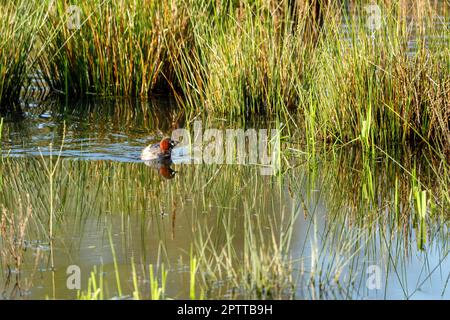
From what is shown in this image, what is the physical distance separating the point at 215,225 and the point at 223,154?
6.59 ft

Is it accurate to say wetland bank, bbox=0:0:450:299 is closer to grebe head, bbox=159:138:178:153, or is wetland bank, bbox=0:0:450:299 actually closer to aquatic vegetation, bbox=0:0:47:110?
aquatic vegetation, bbox=0:0:47:110

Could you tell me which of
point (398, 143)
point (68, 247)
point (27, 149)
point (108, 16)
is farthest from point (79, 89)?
point (68, 247)

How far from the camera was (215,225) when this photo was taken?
549cm

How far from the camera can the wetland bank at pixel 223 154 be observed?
15.3ft

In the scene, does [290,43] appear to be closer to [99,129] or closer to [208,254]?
[99,129]

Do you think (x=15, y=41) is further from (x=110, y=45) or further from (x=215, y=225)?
(x=215, y=225)

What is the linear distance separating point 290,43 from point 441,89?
191cm

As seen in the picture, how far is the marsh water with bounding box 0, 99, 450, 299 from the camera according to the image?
14.7 ft

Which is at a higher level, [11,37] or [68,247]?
[11,37]

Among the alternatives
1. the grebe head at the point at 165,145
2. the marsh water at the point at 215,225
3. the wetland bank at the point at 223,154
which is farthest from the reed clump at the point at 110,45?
the grebe head at the point at 165,145

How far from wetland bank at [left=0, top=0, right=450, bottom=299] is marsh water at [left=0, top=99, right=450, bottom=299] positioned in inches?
0.7

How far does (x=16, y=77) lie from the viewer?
927cm

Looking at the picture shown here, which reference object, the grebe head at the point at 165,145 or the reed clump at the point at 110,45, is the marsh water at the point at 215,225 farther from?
the reed clump at the point at 110,45

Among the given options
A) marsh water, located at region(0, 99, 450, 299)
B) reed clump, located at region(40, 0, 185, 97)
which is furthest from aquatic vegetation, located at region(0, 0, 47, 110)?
marsh water, located at region(0, 99, 450, 299)
